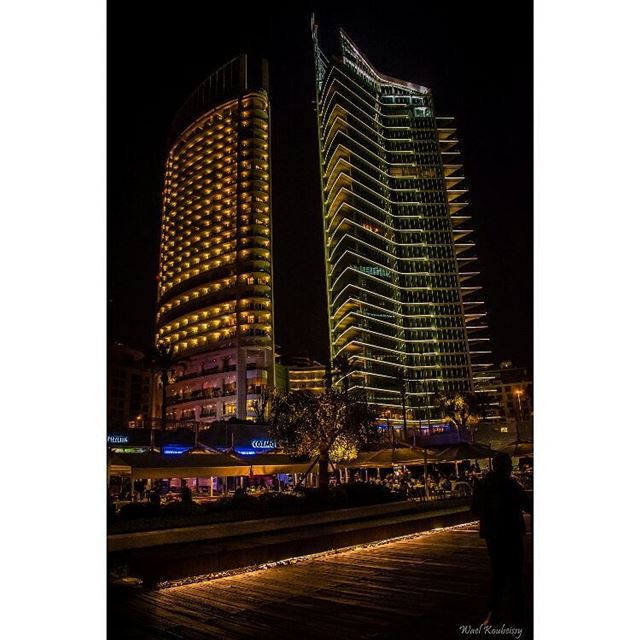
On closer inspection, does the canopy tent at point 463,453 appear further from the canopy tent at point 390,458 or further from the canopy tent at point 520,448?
the canopy tent at point 390,458

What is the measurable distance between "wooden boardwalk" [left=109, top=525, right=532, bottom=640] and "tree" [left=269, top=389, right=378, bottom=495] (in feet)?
33.6

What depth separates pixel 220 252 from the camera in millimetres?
88312

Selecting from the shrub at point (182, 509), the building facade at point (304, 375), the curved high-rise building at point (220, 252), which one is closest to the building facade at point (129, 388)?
the curved high-rise building at point (220, 252)

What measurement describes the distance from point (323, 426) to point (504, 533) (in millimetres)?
14292

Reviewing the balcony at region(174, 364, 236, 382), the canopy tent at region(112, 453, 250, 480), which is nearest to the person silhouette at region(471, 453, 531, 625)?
the canopy tent at region(112, 453, 250, 480)

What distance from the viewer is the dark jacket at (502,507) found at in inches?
191

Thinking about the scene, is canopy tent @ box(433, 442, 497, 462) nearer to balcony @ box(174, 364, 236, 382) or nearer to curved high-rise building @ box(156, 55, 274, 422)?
curved high-rise building @ box(156, 55, 274, 422)

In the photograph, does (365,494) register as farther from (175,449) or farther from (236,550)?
(175,449)

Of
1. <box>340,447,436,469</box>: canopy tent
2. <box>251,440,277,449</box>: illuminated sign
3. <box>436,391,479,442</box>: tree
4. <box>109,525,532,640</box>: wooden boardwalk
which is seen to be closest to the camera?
<box>109,525,532,640</box>: wooden boardwalk

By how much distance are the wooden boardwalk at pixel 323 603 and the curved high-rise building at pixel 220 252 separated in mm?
71424

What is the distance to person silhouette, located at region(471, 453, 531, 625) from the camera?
4859mm
